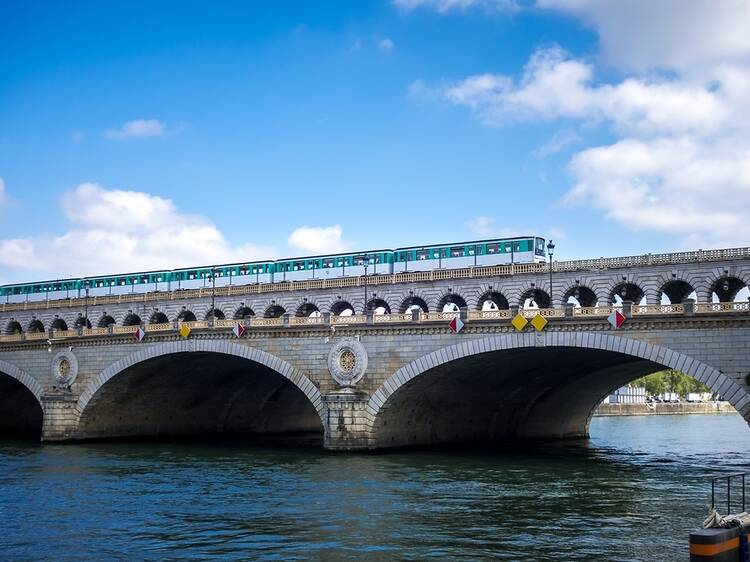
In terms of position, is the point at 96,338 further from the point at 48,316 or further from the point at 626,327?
the point at 626,327

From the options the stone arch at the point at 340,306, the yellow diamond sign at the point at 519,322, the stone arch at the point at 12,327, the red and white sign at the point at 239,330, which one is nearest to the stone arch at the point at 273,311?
the stone arch at the point at 340,306

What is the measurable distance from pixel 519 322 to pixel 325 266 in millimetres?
27941

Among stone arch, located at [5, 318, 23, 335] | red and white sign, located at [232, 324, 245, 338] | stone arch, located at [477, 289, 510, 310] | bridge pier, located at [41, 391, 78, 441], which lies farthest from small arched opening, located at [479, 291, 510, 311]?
stone arch, located at [5, 318, 23, 335]

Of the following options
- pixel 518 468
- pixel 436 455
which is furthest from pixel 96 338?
pixel 518 468

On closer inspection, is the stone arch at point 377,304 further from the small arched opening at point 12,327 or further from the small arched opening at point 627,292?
the small arched opening at point 12,327

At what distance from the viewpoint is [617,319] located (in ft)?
162

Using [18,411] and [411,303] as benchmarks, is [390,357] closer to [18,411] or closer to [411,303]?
[411,303]

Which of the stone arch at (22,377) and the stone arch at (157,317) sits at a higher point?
the stone arch at (157,317)

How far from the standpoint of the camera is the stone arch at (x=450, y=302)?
66000 mm

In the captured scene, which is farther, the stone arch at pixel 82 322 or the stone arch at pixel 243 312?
the stone arch at pixel 82 322

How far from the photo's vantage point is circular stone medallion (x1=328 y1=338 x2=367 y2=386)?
194 feet

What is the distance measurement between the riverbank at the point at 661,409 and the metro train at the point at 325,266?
64.4 metres

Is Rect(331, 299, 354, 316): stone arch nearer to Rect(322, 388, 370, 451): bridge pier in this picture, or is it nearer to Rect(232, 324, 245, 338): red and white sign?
Rect(232, 324, 245, 338): red and white sign

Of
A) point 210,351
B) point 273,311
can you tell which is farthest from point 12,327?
point 210,351
